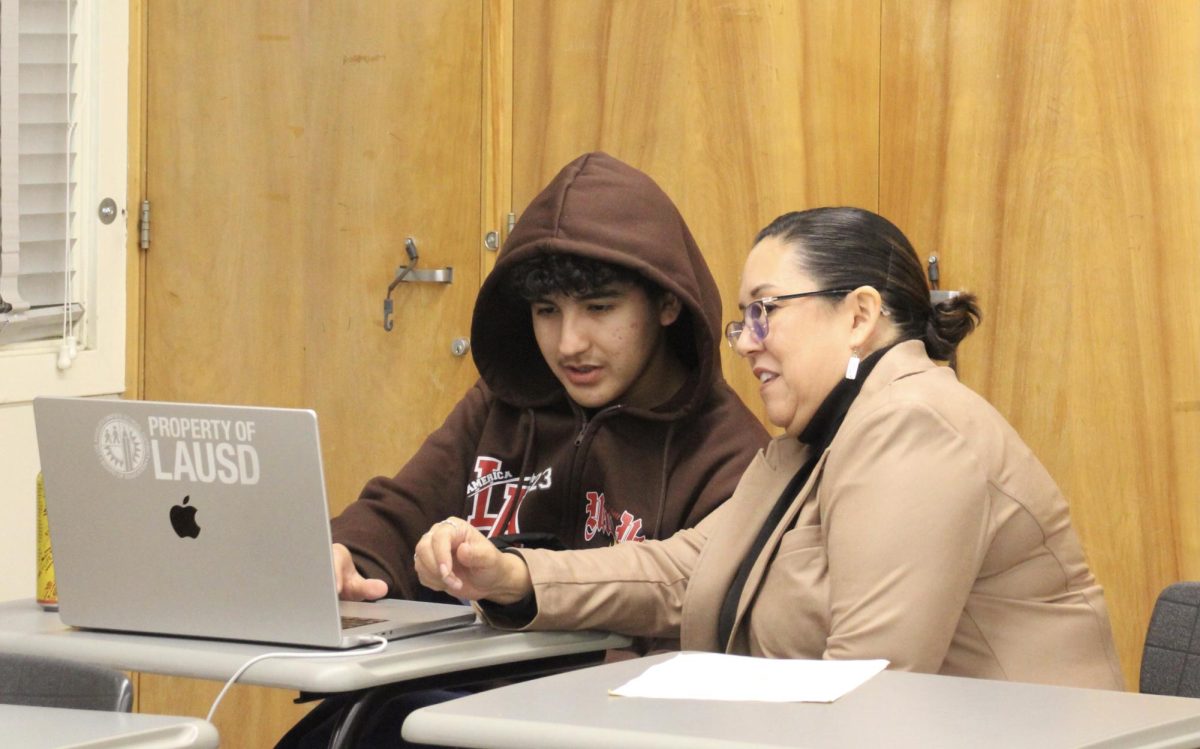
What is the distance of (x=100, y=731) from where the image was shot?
124cm

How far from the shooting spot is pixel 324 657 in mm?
1660

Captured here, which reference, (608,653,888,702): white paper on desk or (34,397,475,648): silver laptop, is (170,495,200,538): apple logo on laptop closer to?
(34,397,475,648): silver laptop

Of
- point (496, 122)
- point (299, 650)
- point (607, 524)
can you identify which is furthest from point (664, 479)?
point (496, 122)

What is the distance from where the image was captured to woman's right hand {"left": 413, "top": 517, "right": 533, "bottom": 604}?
5.98 ft

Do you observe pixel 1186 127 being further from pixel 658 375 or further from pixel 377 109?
pixel 377 109

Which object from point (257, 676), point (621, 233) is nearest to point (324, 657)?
point (257, 676)

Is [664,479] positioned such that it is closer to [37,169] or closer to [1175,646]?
[1175,646]

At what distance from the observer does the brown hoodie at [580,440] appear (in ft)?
7.35

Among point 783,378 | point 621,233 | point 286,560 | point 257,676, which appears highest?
point 621,233

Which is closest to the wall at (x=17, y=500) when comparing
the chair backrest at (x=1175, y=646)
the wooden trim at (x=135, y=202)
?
the wooden trim at (x=135, y=202)

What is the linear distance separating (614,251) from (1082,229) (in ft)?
3.79

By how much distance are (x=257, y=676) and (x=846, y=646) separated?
0.61 m

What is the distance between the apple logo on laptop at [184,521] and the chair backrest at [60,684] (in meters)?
0.21

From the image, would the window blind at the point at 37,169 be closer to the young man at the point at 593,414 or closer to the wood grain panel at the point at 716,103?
the wood grain panel at the point at 716,103
